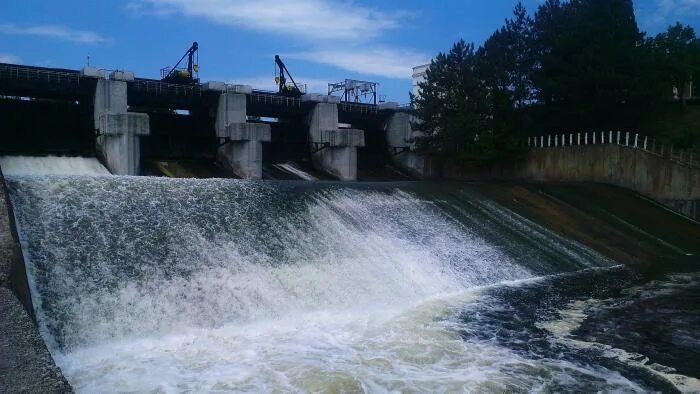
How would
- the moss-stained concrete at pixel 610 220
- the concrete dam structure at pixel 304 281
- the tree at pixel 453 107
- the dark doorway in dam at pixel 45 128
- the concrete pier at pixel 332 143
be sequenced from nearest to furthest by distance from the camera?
the concrete dam structure at pixel 304 281 → the moss-stained concrete at pixel 610 220 → the dark doorway in dam at pixel 45 128 → the concrete pier at pixel 332 143 → the tree at pixel 453 107

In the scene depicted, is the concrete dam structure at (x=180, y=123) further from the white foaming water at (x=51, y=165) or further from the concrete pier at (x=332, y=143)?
the white foaming water at (x=51, y=165)

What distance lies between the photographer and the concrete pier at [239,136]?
838 inches

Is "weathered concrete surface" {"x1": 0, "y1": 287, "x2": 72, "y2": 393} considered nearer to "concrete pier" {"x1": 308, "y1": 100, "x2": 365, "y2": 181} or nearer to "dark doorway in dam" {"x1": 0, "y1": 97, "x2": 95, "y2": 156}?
"dark doorway in dam" {"x1": 0, "y1": 97, "x2": 95, "y2": 156}

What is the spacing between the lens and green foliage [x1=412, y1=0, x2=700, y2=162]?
2614 cm

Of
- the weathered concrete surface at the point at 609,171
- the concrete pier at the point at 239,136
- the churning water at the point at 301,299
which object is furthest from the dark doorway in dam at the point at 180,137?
the weathered concrete surface at the point at 609,171

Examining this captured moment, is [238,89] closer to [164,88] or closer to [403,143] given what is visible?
[164,88]

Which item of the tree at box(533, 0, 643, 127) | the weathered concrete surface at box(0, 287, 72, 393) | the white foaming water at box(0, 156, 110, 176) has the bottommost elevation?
the weathered concrete surface at box(0, 287, 72, 393)

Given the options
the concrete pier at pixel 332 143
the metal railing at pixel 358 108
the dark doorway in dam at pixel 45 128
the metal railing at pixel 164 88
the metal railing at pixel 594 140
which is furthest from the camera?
the metal railing at pixel 358 108

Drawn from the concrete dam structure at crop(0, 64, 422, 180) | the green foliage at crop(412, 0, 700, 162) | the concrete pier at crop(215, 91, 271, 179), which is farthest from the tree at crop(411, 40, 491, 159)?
the concrete pier at crop(215, 91, 271, 179)

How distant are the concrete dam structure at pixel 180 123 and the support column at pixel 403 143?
5 cm

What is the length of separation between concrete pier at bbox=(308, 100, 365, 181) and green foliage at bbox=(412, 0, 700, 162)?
4.48m

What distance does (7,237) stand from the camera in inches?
257

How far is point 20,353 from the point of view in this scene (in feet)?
13.8

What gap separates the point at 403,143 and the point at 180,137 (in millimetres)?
11538
